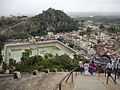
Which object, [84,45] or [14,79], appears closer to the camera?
[14,79]

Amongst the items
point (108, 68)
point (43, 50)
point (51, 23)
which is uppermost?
point (108, 68)

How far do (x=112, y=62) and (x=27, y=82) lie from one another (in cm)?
346

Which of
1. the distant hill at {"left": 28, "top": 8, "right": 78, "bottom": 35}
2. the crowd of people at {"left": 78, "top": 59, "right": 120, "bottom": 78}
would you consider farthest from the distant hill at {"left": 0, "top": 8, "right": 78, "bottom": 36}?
the crowd of people at {"left": 78, "top": 59, "right": 120, "bottom": 78}

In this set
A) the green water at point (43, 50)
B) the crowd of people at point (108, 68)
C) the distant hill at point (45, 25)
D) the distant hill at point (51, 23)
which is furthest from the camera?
the distant hill at point (51, 23)

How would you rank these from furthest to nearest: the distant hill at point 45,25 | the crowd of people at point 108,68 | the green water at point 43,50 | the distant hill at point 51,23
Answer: the distant hill at point 51,23, the distant hill at point 45,25, the green water at point 43,50, the crowd of people at point 108,68

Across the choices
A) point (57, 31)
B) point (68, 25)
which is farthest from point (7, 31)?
point (68, 25)

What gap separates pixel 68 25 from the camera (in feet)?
240

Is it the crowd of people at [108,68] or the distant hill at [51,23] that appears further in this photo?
the distant hill at [51,23]

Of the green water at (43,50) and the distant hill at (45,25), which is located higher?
the distant hill at (45,25)

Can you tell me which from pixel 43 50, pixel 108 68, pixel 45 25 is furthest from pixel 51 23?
pixel 108 68

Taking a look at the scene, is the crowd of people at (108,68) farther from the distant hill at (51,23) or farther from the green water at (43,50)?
the distant hill at (51,23)

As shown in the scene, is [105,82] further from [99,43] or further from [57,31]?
[57,31]

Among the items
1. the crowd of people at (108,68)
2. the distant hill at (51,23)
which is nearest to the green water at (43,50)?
the distant hill at (51,23)

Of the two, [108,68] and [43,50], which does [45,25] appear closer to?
[43,50]
